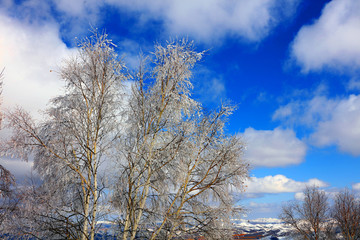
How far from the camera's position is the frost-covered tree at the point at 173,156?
923 centimetres

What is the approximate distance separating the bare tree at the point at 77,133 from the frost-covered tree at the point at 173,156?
94 centimetres

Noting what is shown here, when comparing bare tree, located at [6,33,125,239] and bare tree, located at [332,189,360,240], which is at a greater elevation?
bare tree, located at [6,33,125,239]

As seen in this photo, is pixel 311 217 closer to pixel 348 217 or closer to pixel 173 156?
pixel 348 217

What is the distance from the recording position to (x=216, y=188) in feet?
33.6

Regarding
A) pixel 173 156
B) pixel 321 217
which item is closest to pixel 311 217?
pixel 321 217

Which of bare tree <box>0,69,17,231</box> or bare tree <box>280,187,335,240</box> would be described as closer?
bare tree <box>0,69,17,231</box>

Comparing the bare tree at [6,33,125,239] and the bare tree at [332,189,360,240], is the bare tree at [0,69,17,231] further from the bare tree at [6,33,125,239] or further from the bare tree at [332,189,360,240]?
the bare tree at [332,189,360,240]

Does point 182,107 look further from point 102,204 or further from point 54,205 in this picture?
point 54,205

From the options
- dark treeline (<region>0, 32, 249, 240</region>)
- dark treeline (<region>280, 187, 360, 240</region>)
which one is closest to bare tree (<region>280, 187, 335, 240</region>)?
dark treeline (<region>280, 187, 360, 240</region>)

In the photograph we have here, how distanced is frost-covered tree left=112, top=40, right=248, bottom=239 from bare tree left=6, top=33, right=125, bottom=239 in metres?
0.94

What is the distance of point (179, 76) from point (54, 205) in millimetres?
6248

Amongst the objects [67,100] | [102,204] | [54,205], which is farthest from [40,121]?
[102,204]

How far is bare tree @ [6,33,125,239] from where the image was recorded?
29.5ft

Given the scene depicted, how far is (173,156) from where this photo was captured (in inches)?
356
